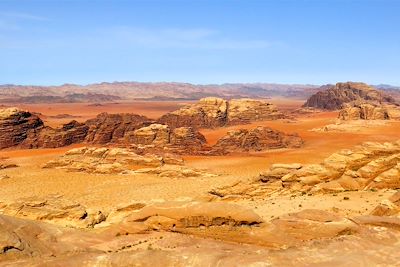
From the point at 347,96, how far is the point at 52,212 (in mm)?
141570

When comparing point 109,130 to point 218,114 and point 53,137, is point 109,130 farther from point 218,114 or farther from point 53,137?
point 218,114

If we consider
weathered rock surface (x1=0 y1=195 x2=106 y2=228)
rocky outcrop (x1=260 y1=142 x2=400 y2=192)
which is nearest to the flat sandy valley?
rocky outcrop (x1=260 y1=142 x2=400 y2=192)

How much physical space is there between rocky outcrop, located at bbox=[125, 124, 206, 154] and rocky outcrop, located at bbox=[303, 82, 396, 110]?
284 ft

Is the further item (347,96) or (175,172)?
(347,96)

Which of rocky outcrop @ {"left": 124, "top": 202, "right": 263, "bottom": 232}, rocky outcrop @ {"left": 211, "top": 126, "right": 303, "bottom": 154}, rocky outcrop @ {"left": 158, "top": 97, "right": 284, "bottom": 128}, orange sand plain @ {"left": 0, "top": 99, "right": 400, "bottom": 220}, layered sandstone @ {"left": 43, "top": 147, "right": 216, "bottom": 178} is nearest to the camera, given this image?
rocky outcrop @ {"left": 124, "top": 202, "right": 263, "bottom": 232}

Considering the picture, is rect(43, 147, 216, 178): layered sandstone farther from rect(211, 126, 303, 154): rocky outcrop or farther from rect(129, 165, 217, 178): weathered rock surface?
rect(211, 126, 303, 154): rocky outcrop

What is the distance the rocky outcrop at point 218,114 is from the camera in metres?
96.0

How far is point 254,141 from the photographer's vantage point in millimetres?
69000

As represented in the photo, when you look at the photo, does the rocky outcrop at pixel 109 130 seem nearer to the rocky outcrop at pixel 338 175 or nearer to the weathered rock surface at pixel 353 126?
the weathered rock surface at pixel 353 126

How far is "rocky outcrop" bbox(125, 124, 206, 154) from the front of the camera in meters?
67.0

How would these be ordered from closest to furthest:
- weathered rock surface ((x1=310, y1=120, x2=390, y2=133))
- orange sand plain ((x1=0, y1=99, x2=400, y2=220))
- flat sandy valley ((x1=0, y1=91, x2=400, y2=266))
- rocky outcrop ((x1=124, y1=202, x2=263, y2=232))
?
1. flat sandy valley ((x1=0, y1=91, x2=400, y2=266))
2. rocky outcrop ((x1=124, y1=202, x2=263, y2=232))
3. orange sand plain ((x1=0, y1=99, x2=400, y2=220))
4. weathered rock surface ((x1=310, y1=120, x2=390, y2=133))

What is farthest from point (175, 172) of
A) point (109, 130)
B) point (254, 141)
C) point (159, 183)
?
point (109, 130)

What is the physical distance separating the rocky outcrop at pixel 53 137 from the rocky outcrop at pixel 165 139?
9746 mm

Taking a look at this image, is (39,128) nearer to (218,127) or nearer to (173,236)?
(218,127)
